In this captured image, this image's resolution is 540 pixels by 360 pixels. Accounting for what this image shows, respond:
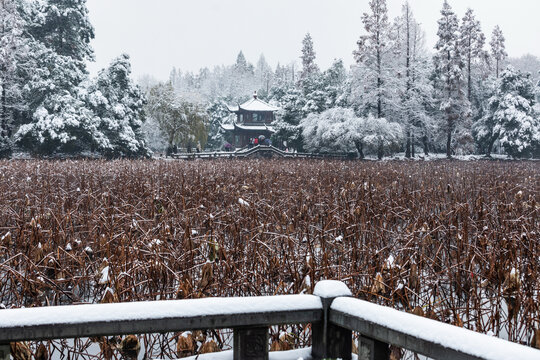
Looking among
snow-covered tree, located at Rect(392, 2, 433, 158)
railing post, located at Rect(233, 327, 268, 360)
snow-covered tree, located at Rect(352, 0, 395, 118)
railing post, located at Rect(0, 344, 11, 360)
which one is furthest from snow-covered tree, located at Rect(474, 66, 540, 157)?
railing post, located at Rect(0, 344, 11, 360)

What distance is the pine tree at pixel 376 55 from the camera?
31.6m

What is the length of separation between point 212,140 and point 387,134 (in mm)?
31545

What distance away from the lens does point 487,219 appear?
605cm

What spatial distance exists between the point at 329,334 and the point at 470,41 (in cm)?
4410

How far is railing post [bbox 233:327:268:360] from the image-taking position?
6.88 feet

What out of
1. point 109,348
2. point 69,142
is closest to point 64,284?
point 109,348

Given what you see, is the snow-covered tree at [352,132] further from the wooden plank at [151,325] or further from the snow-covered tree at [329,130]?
the wooden plank at [151,325]

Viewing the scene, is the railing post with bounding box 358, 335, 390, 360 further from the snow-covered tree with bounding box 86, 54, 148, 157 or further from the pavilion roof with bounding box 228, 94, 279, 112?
the pavilion roof with bounding box 228, 94, 279, 112

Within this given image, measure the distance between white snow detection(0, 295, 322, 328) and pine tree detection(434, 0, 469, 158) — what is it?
34173mm

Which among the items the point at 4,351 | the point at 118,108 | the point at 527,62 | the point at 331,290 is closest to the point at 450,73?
the point at 118,108

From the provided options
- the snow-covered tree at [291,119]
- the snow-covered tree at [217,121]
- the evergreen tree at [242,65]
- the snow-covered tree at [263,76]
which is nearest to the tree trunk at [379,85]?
the snow-covered tree at [291,119]

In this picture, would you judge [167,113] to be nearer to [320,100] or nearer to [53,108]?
[320,100]

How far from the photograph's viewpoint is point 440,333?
1.69 metres

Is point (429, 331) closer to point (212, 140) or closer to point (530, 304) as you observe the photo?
point (530, 304)
